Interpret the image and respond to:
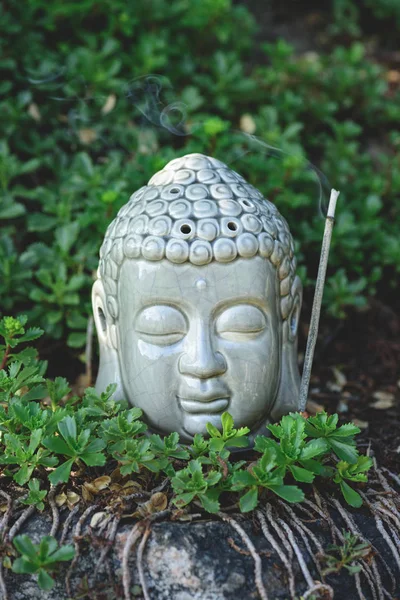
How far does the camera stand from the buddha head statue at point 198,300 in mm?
2283

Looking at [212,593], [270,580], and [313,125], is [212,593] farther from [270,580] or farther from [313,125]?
[313,125]

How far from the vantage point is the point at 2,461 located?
7.19 feet

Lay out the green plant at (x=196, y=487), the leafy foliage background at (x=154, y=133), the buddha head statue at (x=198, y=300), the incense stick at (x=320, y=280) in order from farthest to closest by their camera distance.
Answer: the leafy foliage background at (x=154, y=133) → the incense stick at (x=320, y=280) → the buddha head statue at (x=198, y=300) → the green plant at (x=196, y=487)

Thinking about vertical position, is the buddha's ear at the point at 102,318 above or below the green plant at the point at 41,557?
above

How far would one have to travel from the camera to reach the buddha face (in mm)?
2285

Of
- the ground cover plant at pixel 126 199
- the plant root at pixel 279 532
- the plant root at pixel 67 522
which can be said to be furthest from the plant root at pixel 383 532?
the plant root at pixel 67 522

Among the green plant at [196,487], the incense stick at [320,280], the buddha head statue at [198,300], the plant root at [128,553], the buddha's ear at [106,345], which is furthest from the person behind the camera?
the buddha's ear at [106,345]

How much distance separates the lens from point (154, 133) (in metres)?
3.93

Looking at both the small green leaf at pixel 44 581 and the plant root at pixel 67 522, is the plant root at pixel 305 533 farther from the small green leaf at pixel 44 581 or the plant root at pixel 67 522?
the small green leaf at pixel 44 581

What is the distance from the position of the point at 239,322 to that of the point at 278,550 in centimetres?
73

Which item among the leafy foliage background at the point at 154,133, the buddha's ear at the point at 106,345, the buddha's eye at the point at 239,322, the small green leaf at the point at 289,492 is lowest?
the small green leaf at the point at 289,492

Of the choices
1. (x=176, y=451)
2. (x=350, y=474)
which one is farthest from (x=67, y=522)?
(x=350, y=474)

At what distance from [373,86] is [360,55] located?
1.02 feet

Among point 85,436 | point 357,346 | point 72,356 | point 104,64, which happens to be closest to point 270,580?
point 85,436
